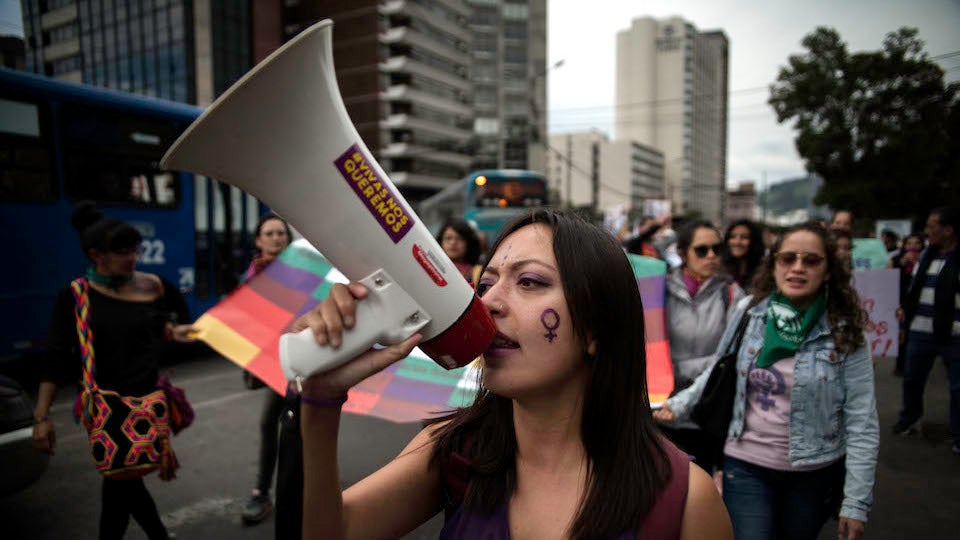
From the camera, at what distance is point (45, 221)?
661 cm

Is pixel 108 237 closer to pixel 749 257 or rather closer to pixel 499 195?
pixel 749 257

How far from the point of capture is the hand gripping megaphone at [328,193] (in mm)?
934

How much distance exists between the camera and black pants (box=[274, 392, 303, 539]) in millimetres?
1031

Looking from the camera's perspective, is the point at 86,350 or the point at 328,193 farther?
the point at 86,350

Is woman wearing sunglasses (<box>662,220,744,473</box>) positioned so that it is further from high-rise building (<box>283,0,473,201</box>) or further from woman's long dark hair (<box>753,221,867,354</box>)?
high-rise building (<box>283,0,473,201</box>)

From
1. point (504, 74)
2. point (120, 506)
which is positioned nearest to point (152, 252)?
point (120, 506)

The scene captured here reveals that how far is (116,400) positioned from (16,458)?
964 millimetres

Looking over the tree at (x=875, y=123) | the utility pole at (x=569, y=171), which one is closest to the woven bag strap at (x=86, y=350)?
the utility pole at (x=569, y=171)

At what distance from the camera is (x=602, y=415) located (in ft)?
4.33

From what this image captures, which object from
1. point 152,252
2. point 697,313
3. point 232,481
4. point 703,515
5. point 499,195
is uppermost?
point 499,195

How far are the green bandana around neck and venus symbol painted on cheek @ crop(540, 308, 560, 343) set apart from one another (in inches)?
100

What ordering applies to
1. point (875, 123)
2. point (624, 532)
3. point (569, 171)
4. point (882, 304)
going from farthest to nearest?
point (569, 171), point (875, 123), point (882, 304), point (624, 532)

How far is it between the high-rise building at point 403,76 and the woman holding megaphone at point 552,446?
145 ft

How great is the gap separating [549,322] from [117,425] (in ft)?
7.91
